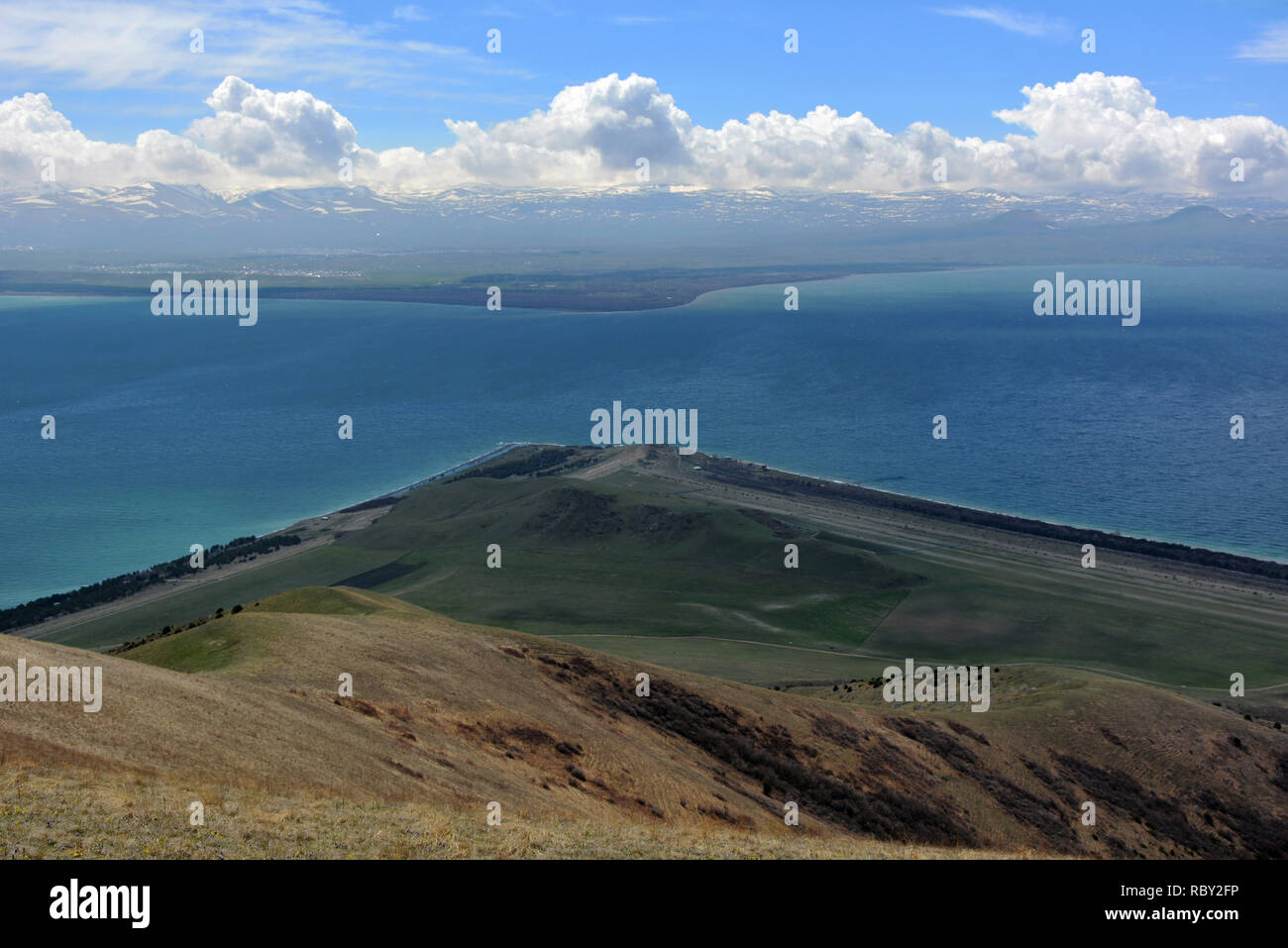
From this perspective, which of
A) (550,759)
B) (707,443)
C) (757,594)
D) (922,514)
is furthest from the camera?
(707,443)

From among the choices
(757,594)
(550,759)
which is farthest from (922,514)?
(550,759)

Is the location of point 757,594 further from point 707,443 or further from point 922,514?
point 707,443

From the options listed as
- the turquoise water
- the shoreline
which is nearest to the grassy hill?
the shoreline

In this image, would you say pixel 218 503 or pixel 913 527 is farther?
pixel 218 503

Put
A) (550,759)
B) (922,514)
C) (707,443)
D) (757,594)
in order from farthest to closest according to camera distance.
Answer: (707,443) → (922,514) → (757,594) → (550,759)

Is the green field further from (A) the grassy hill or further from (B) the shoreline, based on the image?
(A) the grassy hill

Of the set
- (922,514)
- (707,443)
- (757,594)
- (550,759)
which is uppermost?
(707,443)
